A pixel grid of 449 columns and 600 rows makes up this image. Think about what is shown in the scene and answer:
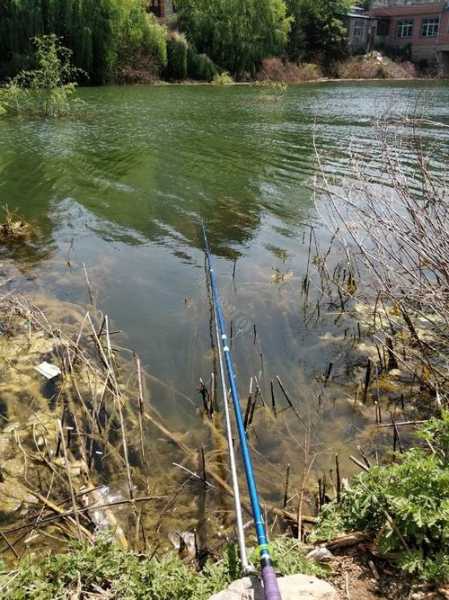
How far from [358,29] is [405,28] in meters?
7.85

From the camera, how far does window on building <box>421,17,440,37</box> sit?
5969cm

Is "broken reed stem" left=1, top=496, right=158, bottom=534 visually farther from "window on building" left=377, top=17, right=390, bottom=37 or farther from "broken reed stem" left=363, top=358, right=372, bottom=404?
"window on building" left=377, top=17, right=390, bottom=37

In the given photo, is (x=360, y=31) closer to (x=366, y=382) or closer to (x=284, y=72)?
(x=284, y=72)

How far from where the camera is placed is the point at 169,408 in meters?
5.34

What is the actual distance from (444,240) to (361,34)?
64196mm

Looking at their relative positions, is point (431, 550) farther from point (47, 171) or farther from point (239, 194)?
point (47, 171)

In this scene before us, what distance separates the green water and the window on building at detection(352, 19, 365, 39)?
140ft

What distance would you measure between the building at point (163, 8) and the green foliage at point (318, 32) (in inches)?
496

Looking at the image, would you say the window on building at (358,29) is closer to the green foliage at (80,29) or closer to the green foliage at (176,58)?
the green foliage at (176,58)

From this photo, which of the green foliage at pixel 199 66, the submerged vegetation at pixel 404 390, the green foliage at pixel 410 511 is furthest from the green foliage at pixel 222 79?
the green foliage at pixel 410 511

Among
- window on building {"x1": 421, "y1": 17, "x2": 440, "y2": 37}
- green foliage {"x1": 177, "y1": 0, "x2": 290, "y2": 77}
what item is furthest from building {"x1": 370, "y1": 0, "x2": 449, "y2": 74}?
green foliage {"x1": 177, "y1": 0, "x2": 290, "y2": 77}

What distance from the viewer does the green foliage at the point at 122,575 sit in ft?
9.29

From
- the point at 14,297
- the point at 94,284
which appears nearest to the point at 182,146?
the point at 94,284

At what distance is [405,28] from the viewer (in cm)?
6291
